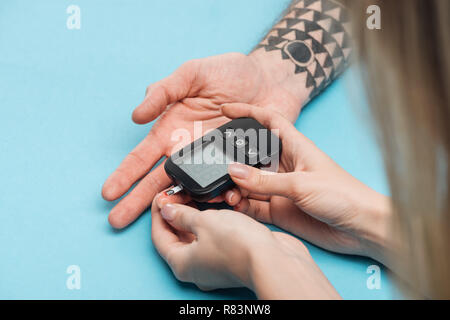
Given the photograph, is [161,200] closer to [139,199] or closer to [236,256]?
[139,199]

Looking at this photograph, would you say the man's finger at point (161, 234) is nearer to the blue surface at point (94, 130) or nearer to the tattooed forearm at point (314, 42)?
the blue surface at point (94, 130)

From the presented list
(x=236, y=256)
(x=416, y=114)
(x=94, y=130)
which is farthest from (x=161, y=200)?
(x=416, y=114)

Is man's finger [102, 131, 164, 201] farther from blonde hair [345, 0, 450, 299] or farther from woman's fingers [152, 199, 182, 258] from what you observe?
blonde hair [345, 0, 450, 299]

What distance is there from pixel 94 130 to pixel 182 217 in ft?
1.43

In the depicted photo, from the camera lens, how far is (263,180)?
0.74 meters

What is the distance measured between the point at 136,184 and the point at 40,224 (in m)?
0.22

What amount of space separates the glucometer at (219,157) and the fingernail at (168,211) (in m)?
0.04

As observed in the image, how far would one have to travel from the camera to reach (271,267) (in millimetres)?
569

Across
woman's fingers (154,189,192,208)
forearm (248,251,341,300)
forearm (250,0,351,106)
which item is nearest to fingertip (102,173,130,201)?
woman's fingers (154,189,192,208)

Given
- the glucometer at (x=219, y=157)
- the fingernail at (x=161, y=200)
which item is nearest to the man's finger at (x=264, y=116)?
the glucometer at (x=219, y=157)

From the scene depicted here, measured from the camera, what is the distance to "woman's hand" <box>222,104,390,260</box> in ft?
2.42

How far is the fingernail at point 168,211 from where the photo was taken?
2.49 feet

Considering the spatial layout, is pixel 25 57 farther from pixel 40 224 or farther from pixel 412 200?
pixel 412 200
